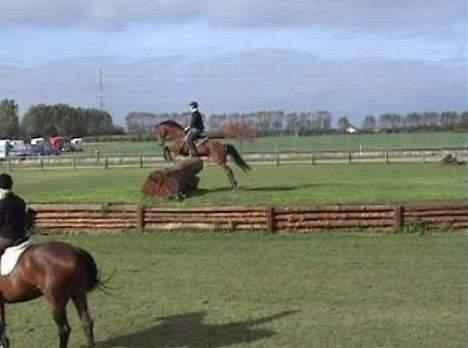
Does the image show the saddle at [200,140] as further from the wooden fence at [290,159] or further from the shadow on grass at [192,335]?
the wooden fence at [290,159]

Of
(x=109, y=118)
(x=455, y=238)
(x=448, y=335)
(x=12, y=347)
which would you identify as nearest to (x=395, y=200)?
(x=455, y=238)

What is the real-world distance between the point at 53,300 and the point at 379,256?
9353mm

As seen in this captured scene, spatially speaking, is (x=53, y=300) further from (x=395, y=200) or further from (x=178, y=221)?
(x=395, y=200)

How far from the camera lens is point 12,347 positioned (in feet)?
34.0

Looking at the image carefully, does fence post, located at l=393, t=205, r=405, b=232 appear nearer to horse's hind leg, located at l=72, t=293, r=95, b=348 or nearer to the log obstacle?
the log obstacle

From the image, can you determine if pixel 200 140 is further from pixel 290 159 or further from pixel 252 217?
pixel 290 159

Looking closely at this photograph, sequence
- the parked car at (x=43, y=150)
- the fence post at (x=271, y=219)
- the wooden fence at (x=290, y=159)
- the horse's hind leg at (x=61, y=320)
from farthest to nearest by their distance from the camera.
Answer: the parked car at (x=43, y=150), the wooden fence at (x=290, y=159), the fence post at (x=271, y=219), the horse's hind leg at (x=61, y=320)

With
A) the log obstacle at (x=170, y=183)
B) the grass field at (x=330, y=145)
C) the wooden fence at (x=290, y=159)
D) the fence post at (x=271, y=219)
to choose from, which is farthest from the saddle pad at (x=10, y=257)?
the grass field at (x=330, y=145)

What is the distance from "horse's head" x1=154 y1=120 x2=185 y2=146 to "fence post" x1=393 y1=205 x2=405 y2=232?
9.27 metres

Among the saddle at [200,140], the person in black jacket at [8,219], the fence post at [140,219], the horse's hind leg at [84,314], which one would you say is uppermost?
the saddle at [200,140]

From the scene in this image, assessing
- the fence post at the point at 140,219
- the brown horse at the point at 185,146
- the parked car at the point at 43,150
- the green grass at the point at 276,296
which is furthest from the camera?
the parked car at the point at 43,150

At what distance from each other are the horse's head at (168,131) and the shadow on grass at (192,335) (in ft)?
53.5

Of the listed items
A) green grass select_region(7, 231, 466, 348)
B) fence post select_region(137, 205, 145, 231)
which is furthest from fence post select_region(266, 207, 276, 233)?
fence post select_region(137, 205, 145, 231)

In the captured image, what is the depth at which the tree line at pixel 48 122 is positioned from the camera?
156750 mm
